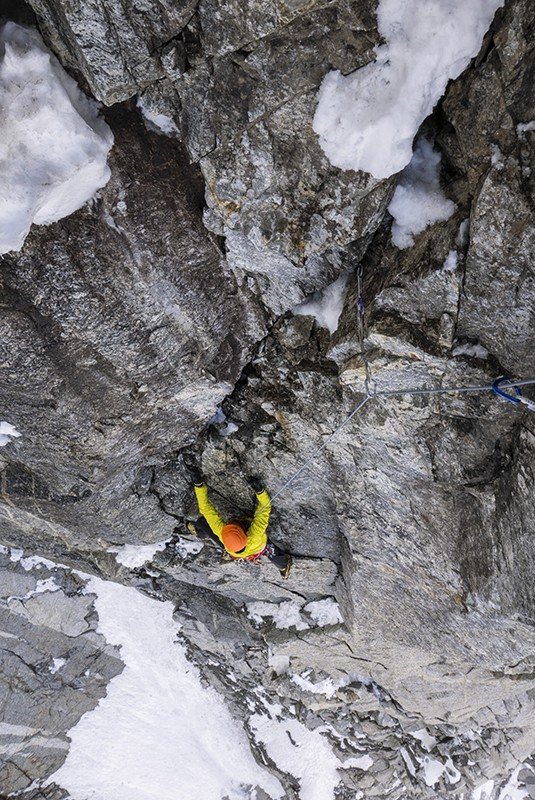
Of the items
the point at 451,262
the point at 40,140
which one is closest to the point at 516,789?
the point at 451,262

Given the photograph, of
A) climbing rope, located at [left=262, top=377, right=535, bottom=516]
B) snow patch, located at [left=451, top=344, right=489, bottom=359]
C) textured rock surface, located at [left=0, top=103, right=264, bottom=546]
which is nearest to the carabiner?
climbing rope, located at [left=262, top=377, right=535, bottom=516]

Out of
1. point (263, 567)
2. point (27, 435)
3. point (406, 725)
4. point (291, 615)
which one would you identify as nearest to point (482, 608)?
point (263, 567)

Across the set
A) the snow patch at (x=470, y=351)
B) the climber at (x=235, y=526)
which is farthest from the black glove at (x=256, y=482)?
the snow patch at (x=470, y=351)

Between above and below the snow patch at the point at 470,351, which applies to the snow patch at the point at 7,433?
above

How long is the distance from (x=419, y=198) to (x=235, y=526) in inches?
182

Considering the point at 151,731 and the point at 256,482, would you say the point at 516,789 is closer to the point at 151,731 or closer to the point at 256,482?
the point at 151,731

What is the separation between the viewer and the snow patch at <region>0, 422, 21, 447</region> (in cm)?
558

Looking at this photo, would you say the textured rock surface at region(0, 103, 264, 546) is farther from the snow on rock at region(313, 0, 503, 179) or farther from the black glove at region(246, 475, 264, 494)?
the snow on rock at region(313, 0, 503, 179)

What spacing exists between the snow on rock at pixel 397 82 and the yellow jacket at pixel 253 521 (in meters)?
→ 4.38

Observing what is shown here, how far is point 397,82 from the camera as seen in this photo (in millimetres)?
3557

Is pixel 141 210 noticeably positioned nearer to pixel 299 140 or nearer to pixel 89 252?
pixel 89 252

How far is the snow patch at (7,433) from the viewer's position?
18.3 ft

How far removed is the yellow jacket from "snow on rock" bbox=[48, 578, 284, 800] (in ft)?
14.6

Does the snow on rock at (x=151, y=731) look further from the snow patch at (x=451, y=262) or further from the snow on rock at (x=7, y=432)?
the snow patch at (x=451, y=262)
